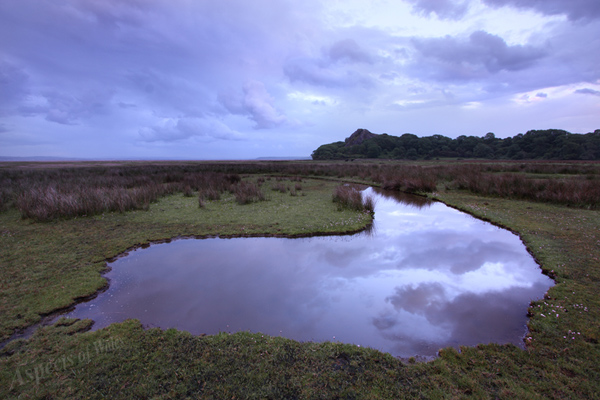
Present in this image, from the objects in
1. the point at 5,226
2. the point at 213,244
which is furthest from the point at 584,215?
the point at 5,226

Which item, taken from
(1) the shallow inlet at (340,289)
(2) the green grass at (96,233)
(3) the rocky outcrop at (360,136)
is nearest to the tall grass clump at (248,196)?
(2) the green grass at (96,233)

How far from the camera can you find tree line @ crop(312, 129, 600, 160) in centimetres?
5915

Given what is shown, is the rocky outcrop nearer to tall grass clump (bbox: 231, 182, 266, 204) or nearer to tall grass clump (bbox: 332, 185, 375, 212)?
tall grass clump (bbox: 231, 182, 266, 204)

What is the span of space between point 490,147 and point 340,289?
97775 mm

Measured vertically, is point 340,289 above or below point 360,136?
below

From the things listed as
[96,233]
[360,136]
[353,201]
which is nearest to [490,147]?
[360,136]

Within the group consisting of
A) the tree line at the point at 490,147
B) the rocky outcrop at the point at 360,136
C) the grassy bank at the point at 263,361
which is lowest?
the grassy bank at the point at 263,361

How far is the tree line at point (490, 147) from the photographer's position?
59153 millimetres

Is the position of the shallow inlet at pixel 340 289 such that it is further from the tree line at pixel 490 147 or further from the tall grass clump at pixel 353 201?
the tree line at pixel 490 147

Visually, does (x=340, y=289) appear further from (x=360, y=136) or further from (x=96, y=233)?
(x=360, y=136)

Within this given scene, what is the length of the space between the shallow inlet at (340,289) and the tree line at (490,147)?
74.8m

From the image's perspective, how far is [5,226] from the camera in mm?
10453

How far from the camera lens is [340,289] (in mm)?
6105

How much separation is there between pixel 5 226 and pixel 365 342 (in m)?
14.4
